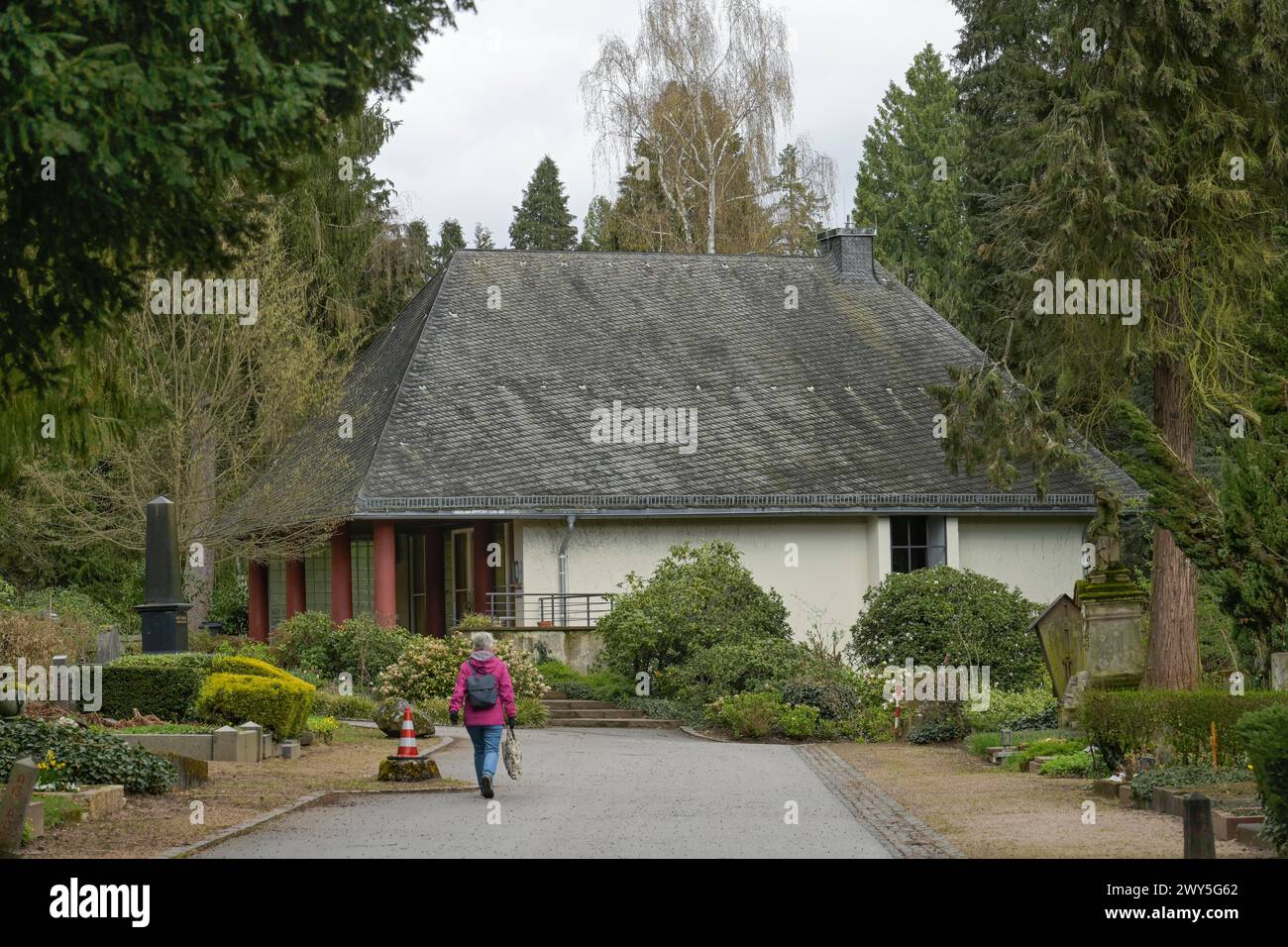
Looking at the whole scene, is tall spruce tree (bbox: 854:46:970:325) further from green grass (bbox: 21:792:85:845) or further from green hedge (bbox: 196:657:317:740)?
green grass (bbox: 21:792:85:845)

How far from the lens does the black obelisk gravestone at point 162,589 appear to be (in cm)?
2139

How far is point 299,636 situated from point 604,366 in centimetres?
828

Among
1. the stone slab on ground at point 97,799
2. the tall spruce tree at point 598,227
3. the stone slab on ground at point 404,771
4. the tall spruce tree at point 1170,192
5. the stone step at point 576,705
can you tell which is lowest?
the stone step at point 576,705

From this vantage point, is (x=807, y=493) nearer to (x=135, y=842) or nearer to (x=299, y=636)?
(x=299, y=636)

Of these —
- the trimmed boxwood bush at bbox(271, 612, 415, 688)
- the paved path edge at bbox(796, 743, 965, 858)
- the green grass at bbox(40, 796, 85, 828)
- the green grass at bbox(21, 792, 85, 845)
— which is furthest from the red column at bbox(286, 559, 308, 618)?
the green grass at bbox(40, 796, 85, 828)

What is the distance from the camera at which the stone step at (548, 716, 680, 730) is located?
23844 mm

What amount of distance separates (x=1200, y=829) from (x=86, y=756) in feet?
28.4

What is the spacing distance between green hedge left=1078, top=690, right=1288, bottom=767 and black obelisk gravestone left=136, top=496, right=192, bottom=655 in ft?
38.3

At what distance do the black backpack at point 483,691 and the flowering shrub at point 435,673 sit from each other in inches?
376

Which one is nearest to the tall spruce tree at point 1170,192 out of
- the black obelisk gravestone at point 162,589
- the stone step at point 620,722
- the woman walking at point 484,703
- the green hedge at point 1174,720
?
the green hedge at point 1174,720

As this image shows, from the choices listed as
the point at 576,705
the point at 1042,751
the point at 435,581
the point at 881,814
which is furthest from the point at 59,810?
the point at 435,581

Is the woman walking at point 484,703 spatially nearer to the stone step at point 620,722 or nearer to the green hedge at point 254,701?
the green hedge at point 254,701

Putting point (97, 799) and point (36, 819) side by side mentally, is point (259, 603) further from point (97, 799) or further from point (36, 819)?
point (36, 819)

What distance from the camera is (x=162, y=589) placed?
71.3 ft
